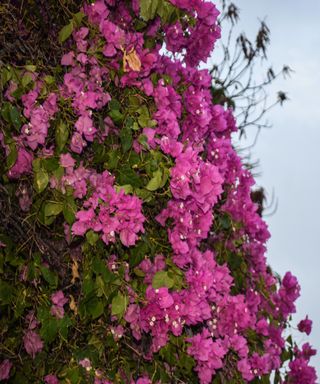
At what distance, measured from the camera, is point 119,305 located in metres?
3.05

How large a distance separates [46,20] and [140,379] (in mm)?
1646

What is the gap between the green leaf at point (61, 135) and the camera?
10.1ft

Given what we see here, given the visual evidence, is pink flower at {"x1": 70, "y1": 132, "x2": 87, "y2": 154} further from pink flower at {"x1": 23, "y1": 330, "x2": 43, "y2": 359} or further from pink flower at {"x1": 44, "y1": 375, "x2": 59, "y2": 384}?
pink flower at {"x1": 44, "y1": 375, "x2": 59, "y2": 384}

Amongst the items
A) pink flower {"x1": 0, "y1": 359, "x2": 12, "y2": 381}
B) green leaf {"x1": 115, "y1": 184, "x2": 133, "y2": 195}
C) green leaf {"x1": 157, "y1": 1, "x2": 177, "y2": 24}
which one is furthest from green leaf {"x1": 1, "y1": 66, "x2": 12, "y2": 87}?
pink flower {"x1": 0, "y1": 359, "x2": 12, "y2": 381}

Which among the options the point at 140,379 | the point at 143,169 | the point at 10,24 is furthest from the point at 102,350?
the point at 10,24

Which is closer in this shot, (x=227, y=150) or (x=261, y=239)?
(x=227, y=150)

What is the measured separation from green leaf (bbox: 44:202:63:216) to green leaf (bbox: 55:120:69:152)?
0.23m

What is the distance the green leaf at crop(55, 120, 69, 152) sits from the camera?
10.1 ft

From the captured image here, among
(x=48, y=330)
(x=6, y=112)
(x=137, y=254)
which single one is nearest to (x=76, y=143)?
(x=6, y=112)

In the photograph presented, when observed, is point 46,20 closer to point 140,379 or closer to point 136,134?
point 136,134

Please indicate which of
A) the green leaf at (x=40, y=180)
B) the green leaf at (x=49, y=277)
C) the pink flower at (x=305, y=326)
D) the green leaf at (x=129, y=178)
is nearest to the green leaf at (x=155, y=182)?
the green leaf at (x=129, y=178)

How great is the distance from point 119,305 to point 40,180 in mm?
599

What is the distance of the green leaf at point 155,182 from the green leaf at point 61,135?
389mm

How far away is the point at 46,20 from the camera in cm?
340
